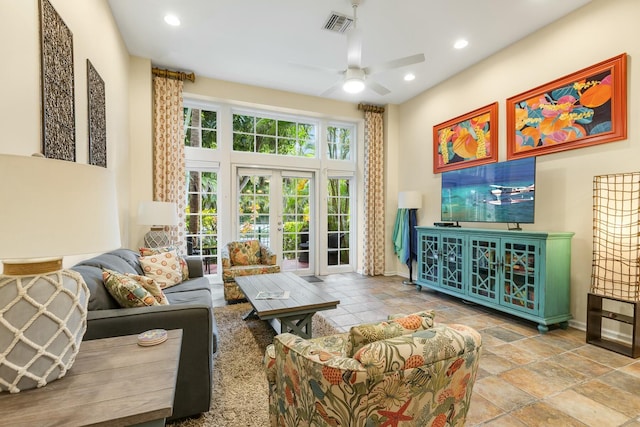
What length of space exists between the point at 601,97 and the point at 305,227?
4.31 metres

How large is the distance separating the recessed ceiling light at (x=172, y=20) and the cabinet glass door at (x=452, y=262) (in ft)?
13.7

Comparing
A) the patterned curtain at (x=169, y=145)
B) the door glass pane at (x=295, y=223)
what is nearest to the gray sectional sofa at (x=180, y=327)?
the patterned curtain at (x=169, y=145)

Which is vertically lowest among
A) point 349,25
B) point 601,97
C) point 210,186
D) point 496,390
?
point 496,390

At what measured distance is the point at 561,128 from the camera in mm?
3193

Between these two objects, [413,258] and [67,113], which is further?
[413,258]

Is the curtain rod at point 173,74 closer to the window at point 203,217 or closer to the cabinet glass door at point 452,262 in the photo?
the window at point 203,217

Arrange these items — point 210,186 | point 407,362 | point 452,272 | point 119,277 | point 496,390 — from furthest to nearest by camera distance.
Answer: point 210,186 < point 452,272 < point 496,390 < point 119,277 < point 407,362

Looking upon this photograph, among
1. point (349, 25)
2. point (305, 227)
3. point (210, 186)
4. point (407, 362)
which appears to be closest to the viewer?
point (407, 362)

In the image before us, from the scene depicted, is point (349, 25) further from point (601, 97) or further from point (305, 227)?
point (305, 227)

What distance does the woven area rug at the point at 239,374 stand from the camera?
1.72 meters

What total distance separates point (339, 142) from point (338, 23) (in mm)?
2752

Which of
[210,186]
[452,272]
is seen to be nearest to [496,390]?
[452,272]

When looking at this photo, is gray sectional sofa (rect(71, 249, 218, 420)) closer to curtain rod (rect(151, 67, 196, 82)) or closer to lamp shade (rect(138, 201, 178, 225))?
lamp shade (rect(138, 201, 178, 225))

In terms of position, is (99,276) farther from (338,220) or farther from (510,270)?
(338,220)
